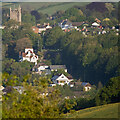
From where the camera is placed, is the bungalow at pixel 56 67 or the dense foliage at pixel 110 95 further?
the bungalow at pixel 56 67

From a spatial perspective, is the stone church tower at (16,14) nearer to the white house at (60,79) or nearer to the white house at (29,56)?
the white house at (29,56)

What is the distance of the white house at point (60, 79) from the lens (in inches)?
1023

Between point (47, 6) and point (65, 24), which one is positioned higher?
point (47, 6)

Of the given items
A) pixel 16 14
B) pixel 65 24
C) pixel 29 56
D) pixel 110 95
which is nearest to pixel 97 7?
pixel 65 24

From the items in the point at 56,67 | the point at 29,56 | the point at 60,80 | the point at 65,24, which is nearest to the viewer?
the point at 60,80

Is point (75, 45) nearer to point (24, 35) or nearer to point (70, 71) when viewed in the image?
point (70, 71)

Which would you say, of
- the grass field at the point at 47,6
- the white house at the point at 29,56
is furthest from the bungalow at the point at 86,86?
the grass field at the point at 47,6

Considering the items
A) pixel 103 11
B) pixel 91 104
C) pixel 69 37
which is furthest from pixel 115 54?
pixel 103 11

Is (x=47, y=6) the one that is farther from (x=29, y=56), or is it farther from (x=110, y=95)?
(x=110, y=95)

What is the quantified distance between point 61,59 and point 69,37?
190 inches

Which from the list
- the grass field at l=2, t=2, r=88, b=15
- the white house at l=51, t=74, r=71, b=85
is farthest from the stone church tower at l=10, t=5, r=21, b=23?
the white house at l=51, t=74, r=71, b=85

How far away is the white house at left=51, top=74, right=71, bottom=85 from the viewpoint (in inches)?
1023

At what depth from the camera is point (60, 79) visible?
89.1 ft

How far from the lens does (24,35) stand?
41562 mm
